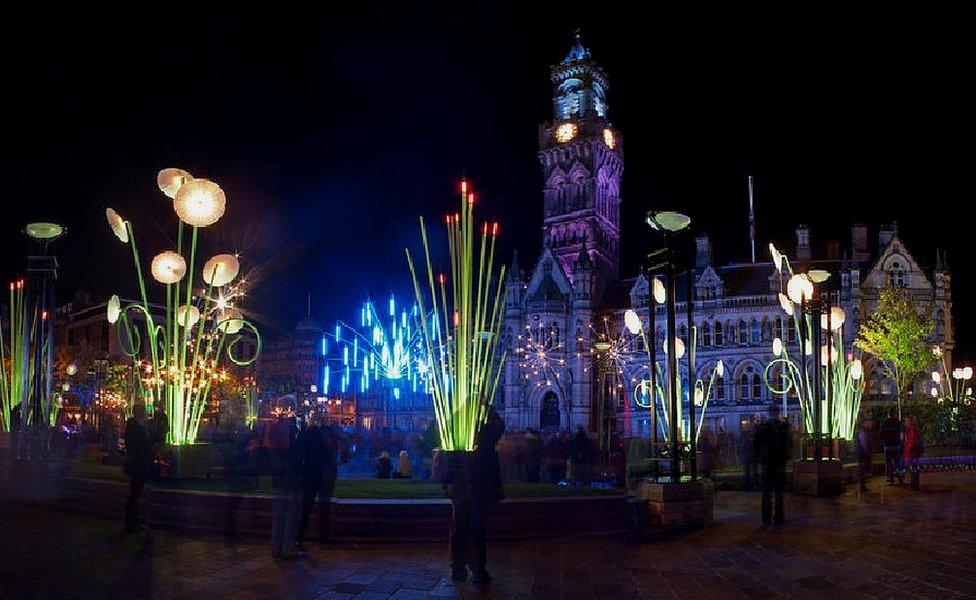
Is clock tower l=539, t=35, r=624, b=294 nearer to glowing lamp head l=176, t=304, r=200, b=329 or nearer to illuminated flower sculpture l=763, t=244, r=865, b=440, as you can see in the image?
illuminated flower sculpture l=763, t=244, r=865, b=440

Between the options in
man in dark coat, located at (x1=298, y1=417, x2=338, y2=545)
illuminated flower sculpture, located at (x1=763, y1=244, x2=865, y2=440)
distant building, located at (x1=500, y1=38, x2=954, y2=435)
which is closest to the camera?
man in dark coat, located at (x1=298, y1=417, x2=338, y2=545)

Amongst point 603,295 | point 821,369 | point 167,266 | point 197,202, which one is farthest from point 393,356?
point 197,202

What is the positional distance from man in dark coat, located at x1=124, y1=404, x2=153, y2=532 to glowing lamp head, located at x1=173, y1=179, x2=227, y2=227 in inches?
134

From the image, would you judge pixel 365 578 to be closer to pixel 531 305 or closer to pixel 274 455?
pixel 274 455

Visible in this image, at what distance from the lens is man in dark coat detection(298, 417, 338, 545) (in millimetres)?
11617

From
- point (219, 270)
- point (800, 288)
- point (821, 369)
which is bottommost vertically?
point (821, 369)

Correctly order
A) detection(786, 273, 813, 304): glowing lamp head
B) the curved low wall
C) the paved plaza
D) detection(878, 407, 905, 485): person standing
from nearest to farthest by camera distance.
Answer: the paved plaza, the curved low wall, detection(786, 273, 813, 304): glowing lamp head, detection(878, 407, 905, 485): person standing

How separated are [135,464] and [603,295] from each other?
5680 cm

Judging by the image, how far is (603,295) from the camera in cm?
6731

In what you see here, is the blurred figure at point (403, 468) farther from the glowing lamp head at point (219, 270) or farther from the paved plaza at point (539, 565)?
the paved plaza at point (539, 565)

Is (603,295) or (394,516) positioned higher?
(603,295)

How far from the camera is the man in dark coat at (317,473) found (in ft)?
38.1

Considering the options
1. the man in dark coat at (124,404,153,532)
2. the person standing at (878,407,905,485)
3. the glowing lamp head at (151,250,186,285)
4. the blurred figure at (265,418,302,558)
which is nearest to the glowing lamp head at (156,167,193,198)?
the glowing lamp head at (151,250,186,285)

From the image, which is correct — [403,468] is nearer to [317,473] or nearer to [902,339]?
[317,473]
